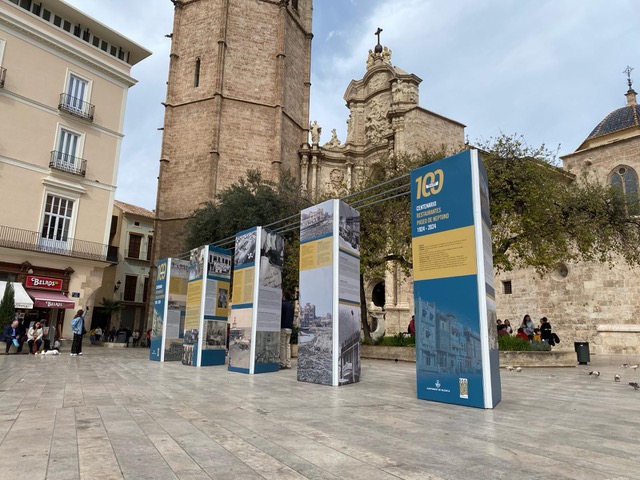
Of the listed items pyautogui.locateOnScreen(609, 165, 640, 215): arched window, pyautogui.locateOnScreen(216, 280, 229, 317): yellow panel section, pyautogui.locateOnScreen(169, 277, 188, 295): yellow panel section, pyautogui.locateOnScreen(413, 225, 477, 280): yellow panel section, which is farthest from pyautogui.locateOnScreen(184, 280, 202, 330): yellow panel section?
pyautogui.locateOnScreen(609, 165, 640, 215): arched window

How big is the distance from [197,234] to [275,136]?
11966mm

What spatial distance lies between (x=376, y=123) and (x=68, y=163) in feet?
68.9

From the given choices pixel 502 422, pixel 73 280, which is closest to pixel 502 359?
pixel 502 422

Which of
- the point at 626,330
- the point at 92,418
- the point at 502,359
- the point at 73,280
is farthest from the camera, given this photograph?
the point at 73,280

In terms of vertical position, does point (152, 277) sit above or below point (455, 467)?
above

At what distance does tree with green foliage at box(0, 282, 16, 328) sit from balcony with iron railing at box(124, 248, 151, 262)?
1879cm

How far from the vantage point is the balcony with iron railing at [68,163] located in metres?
21.9

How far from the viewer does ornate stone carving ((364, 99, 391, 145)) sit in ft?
110

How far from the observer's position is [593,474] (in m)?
2.94

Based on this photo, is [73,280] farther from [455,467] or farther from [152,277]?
[455,467]

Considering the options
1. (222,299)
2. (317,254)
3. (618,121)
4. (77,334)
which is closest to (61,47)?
(77,334)

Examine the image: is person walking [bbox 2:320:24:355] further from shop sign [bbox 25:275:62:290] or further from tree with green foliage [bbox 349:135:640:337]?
tree with green foliage [bbox 349:135:640:337]

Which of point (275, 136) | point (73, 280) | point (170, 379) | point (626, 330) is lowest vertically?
point (170, 379)

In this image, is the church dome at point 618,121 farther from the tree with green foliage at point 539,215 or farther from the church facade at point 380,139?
the tree with green foliage at point 539,215
